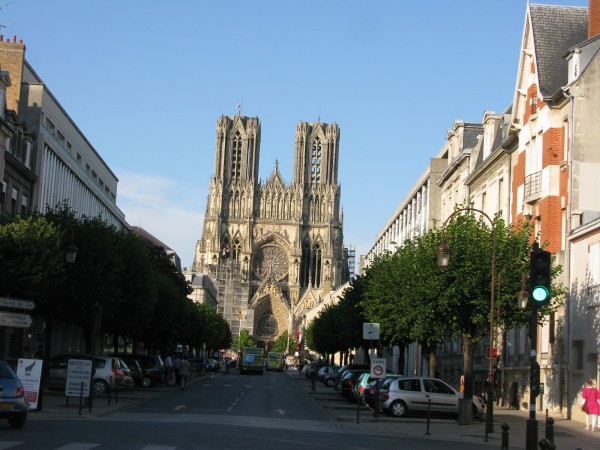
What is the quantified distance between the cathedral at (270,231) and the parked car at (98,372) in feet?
400

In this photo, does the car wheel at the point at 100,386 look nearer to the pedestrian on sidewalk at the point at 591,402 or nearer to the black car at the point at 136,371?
the black car at the point at 136,371

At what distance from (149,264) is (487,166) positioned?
18.4 m

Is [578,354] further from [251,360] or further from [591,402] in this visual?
[251,360]

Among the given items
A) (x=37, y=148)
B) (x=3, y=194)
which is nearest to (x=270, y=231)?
(x=37, y=148)

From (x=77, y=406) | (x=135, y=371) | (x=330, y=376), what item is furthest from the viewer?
(x=330, y=376)

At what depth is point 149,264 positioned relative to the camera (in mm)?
54062

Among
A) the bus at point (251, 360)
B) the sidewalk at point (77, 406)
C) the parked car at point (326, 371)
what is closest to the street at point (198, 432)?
the sidewalk at point (77, 406)

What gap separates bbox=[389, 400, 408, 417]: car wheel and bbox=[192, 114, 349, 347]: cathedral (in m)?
129

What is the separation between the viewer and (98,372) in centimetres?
4019

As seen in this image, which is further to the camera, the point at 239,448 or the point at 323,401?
the point at 323,401

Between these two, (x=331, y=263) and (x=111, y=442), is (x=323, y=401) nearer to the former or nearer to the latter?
(x=111, y=442)

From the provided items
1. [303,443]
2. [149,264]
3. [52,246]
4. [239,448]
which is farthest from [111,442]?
[149,264]

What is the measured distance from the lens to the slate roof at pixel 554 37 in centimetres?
4288

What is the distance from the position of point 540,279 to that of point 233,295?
5875 inches
